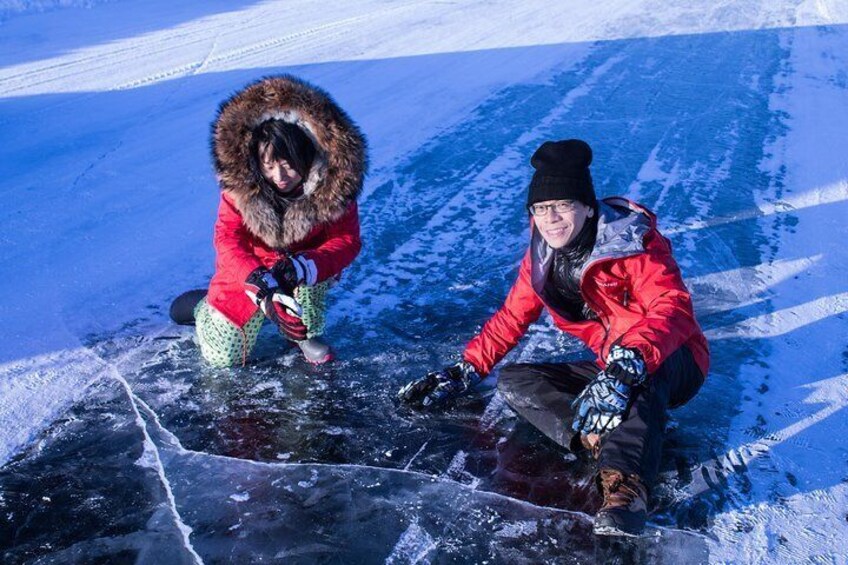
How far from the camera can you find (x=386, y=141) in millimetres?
5578

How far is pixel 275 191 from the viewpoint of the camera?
308 centimetres

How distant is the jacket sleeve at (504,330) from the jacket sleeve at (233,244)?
840mm

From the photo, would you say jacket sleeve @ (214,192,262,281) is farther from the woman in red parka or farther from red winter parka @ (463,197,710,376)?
red winter parka @ (463,197,710,376)

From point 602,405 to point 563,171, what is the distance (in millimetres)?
733

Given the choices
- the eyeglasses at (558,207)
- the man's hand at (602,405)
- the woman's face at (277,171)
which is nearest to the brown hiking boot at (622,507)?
the man's hand at (602,405)

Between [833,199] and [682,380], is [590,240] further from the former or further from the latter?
[833,199]

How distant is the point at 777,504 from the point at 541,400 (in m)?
0.76

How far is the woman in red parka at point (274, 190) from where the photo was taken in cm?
300

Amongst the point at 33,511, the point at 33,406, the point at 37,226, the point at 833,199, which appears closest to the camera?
the point at 33,511

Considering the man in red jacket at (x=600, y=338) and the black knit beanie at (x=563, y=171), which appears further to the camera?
the black knit beanie at (x=563, y=171)

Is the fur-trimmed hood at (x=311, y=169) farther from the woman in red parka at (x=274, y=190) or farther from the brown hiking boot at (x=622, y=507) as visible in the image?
the brown hiking boot at (x=622, y=507)

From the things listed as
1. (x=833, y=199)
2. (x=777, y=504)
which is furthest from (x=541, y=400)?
(x=833, y=199)

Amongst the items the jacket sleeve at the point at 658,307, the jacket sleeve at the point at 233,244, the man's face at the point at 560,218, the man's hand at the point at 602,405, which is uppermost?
the man's face at the point at 560,218

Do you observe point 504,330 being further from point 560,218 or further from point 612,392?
point 612,392
